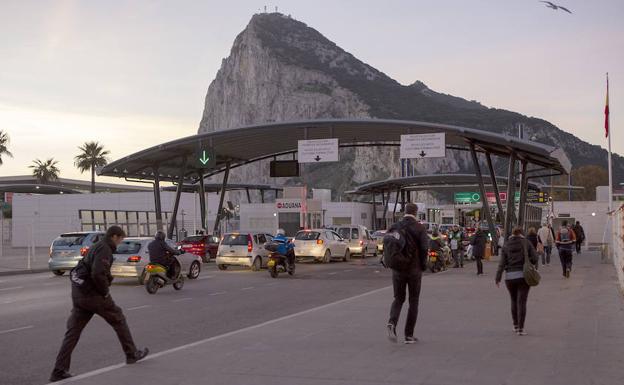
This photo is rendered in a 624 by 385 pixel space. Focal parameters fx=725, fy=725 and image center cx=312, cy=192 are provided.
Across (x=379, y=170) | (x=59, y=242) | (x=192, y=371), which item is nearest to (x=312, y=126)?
(x=59, y=242)

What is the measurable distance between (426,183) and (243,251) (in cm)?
4170

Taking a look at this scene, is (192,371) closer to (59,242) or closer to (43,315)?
(43,315)

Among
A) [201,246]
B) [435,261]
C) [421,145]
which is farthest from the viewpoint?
[201,246]

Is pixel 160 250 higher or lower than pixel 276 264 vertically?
higher

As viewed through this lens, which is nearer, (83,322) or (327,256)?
(83,322)

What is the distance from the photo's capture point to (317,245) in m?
33.8

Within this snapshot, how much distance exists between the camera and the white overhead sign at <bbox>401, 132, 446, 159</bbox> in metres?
34.4

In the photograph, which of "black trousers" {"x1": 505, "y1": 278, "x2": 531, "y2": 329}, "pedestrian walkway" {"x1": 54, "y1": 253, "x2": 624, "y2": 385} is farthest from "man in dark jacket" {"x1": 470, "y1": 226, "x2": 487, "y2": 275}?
"black trousers" {"x1": 505, "y1": 278, "x2": 531, "y2": 329}

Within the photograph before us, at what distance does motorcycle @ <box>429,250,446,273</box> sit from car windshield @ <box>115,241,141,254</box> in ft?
35.2

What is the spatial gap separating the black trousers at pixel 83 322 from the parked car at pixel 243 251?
63.9 ft

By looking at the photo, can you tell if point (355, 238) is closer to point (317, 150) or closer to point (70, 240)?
point (317, 150)

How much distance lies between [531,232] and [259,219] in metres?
46.8

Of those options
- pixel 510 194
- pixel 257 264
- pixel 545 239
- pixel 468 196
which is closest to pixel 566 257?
pixel 545 239

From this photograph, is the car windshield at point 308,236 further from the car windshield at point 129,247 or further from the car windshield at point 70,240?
the car windshield at point 129,247
